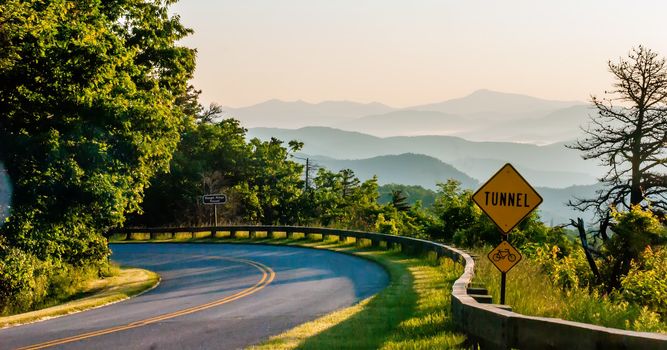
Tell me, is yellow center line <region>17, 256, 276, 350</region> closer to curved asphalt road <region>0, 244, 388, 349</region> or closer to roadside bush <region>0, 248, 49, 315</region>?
curved asphalt road <region>0, 244, 388, 349</region>

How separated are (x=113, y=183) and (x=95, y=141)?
1760mm

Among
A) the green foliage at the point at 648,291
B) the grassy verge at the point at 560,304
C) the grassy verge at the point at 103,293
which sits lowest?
the grassy verge at the point at 103,293

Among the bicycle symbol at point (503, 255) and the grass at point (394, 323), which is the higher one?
the bicycle symbol at point (503, 255)

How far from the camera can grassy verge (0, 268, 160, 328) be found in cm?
1627

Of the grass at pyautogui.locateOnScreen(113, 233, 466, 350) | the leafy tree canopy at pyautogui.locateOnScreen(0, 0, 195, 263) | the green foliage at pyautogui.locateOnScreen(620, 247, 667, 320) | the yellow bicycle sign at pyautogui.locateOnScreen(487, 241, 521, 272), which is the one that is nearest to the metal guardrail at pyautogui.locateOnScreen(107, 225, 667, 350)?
the grass at pyautogui.locateOnScreen(113, 233, 466, 350)

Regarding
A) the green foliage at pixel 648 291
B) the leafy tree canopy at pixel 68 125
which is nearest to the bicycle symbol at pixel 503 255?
the green foliage at pixel 648 291

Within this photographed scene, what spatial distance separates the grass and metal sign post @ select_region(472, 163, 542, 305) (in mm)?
1453

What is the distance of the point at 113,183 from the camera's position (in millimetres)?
21656

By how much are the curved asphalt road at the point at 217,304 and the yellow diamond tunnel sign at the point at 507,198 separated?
16.0ft

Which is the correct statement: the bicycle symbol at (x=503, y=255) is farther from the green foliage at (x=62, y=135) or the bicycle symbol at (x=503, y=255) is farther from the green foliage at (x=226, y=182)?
the green foliage at (x=226, y=182)

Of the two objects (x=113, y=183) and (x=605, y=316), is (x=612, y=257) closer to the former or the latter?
(x=605, y=316)

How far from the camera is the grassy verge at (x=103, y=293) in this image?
16.3m

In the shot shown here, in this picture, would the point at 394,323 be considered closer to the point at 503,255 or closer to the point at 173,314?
the point at 503,255

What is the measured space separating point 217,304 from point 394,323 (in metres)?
6.27
